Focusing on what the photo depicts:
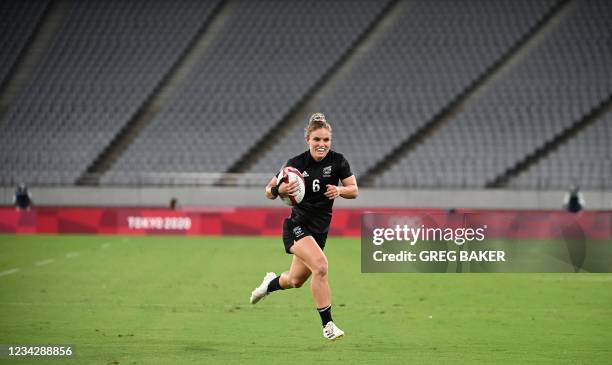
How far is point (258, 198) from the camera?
3422cm

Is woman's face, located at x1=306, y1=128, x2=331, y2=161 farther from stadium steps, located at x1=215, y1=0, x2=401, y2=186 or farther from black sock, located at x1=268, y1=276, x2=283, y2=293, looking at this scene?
stadium steps, located at x1=215, y1=0, x2=401, y2=186

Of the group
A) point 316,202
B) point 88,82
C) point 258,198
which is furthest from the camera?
point 88,82

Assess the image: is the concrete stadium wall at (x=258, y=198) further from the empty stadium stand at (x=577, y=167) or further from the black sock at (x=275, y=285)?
the black sock at (x=275, y=285)

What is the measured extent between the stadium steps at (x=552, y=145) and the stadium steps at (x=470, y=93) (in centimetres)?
326

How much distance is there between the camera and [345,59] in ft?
125

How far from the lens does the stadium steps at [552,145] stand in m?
34.2

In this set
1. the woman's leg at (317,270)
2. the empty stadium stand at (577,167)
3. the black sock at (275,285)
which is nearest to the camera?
the woman's leg at (317,270)

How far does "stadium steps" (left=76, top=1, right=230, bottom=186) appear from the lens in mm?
36312

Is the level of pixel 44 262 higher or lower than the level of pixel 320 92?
lower

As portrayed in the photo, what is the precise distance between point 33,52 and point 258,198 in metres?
12.9

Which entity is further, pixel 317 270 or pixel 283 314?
pixel 283 314

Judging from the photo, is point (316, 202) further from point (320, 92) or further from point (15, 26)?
point (15, 26)

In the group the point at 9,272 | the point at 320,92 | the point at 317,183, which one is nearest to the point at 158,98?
the point at 320,92

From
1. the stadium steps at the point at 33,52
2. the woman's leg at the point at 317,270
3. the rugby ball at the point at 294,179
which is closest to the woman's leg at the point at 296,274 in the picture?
the woman's leg at the point at 317,270
